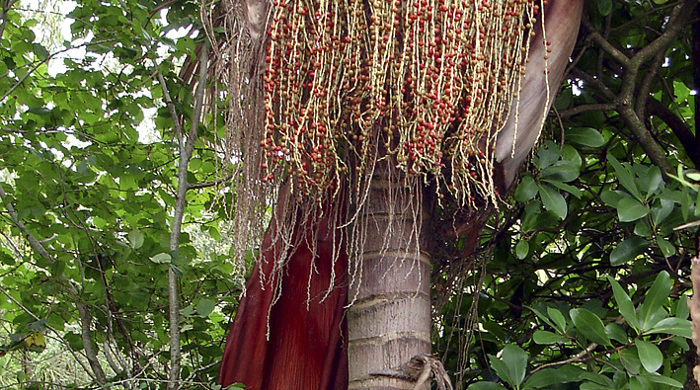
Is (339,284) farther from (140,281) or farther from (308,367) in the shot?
(140,281)

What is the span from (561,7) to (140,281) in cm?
163

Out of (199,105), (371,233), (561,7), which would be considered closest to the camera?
(561,7)

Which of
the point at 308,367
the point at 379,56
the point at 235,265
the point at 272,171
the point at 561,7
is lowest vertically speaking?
the point at 308,367

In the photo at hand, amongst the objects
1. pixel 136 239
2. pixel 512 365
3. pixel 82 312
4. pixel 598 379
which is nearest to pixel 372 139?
pixel 512 365

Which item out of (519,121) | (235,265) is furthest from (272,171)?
(519,121)

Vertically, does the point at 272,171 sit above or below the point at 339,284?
above

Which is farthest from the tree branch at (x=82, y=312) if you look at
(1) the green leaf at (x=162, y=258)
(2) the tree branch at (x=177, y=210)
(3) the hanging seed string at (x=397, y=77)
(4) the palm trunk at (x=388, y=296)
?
(3) the hanging seed string at (x=397, y=77)

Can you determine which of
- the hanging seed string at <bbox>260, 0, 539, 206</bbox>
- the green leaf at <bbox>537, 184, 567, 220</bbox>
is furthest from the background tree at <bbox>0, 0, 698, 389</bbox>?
the hanging seed string at <bbox>260, 0, 539, 206</bbox>

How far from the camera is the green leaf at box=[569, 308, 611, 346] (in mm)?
1691

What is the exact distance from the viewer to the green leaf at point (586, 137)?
2029 millimetres

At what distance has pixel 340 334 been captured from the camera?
1963 mm

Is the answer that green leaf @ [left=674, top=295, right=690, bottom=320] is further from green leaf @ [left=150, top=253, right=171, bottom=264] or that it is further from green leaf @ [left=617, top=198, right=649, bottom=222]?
green leaf @ [left=150, top=253, right=171, bottom=264]

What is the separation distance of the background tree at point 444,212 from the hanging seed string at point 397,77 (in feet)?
0.72

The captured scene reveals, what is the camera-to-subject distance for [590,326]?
1.71m
